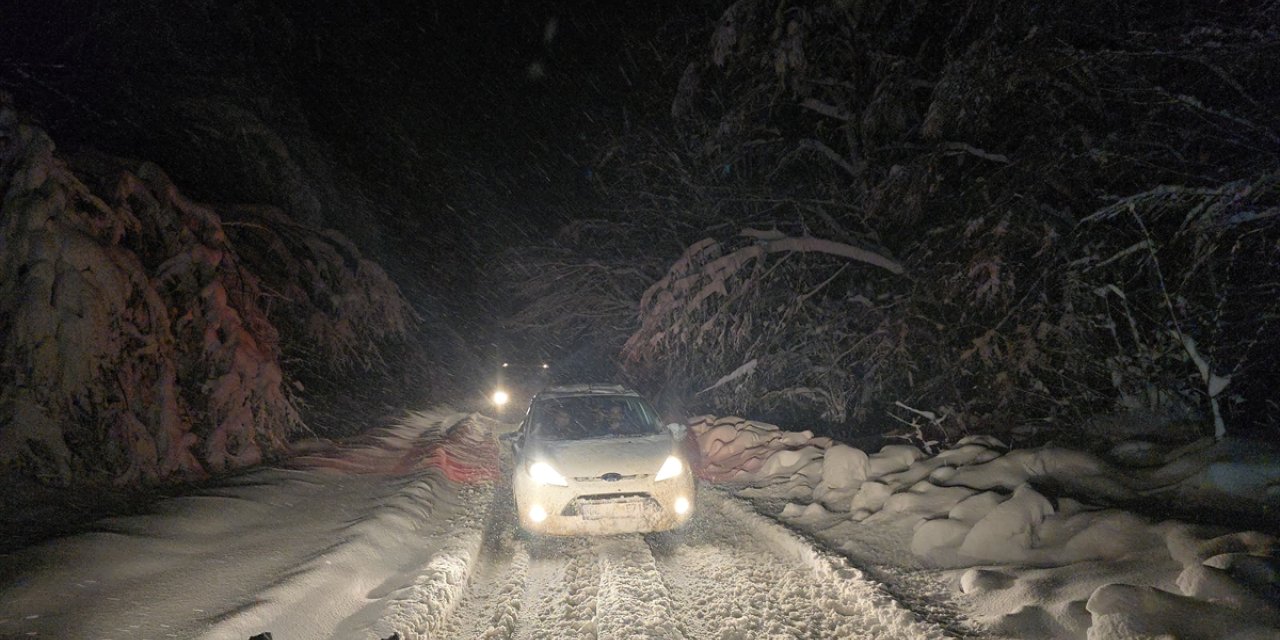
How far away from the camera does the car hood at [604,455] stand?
238 inches

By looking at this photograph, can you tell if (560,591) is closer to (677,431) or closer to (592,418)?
(677,431)

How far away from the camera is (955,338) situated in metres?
9.62

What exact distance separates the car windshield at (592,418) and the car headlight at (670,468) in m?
0.63

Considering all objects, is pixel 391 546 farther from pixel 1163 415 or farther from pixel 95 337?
pixel 1163 415

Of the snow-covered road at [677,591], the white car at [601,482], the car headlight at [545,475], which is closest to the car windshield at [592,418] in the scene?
the white car at [601,482]

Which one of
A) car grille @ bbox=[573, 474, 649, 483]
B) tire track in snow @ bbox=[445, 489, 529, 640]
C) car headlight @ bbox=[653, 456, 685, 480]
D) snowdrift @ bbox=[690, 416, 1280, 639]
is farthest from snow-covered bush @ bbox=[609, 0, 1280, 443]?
tire track in snow @ bbox=[445, 489, 529, 640]

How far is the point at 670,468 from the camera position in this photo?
6.23 m

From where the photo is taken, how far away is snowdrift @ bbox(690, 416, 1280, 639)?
304 cm

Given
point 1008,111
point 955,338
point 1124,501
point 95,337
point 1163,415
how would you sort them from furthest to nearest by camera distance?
1. point 955,338
2. point 1008,111
3. point 1163,415
4. point 95,337
5. point 1124,501

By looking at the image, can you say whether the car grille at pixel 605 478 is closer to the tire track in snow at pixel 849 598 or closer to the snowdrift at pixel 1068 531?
the tire track in snow at pixel 849 598

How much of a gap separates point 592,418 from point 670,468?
158 centimetres

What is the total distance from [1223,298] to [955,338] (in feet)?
12.5

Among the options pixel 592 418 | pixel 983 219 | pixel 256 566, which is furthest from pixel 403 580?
pixel 983 219

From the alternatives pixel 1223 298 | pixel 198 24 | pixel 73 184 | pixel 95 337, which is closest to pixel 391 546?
pixel 95 337
